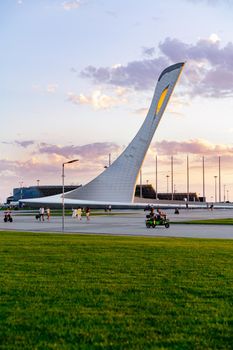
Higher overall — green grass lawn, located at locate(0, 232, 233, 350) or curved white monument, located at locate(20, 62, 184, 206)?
curved white monument, located at locate(20, 62, 184, 206)

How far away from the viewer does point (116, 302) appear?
6461 millimetres

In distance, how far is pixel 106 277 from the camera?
8367 millimetres

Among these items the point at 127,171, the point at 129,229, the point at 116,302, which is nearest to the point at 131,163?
the point at 127,171

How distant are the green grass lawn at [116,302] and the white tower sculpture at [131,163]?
49.6 meters

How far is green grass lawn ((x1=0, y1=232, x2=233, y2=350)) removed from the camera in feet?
16.2

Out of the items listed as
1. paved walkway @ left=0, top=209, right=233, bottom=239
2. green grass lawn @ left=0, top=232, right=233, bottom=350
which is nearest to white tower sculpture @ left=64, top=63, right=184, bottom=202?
paved walkway @ left=0, top=209, right=233, bottom=239

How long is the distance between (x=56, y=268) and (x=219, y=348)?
17.3 ft

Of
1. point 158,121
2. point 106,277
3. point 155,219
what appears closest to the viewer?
point 106,277

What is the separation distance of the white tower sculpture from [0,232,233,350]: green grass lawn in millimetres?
49587

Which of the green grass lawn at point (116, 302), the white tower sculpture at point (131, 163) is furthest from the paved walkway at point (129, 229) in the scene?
the white tower sculpture at point (131, 163)

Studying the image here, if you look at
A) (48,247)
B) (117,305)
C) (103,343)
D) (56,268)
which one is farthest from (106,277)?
(48,247)

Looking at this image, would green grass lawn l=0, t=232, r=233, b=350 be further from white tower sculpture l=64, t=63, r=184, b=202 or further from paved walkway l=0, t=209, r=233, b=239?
white tower sculpture l=64, t=63, r=184, b=202

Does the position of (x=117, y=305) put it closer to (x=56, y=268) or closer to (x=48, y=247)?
(x=56, y=268)

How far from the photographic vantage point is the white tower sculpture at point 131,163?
60125 millimetres
